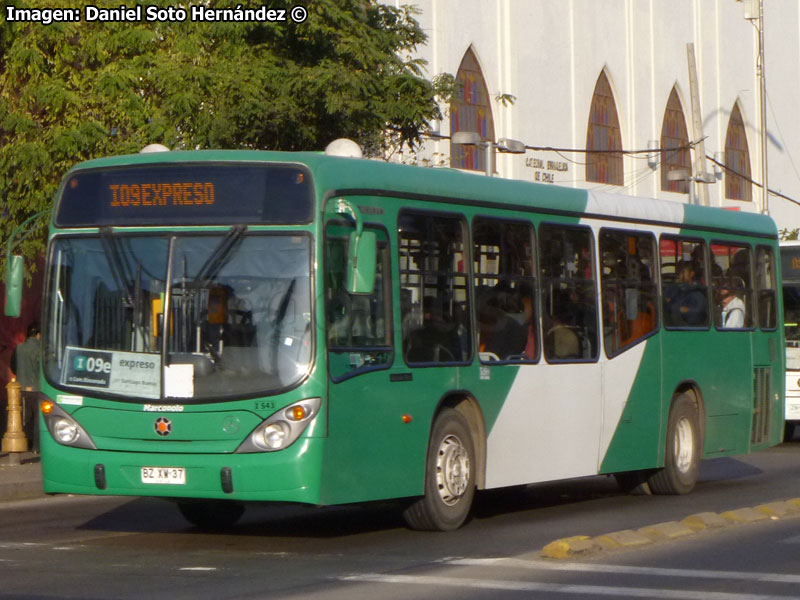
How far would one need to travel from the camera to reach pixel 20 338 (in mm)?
24156

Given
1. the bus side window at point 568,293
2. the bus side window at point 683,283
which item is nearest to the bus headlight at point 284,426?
the bus side window at point 568,293

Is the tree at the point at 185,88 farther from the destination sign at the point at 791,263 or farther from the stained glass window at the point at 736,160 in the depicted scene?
the stained glass window at the point at 736,160

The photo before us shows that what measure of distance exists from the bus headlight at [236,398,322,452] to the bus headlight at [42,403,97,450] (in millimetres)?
1203

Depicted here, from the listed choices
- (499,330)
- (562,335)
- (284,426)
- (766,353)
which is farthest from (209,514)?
(766,353)

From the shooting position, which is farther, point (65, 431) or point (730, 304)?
point (730, 304)

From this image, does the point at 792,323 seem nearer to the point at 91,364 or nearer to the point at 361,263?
the point at 361,263

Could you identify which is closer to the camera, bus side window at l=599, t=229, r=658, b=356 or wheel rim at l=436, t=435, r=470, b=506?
wheel rim at l=436, t=435, r=470, b=506

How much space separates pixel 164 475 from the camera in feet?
34.0

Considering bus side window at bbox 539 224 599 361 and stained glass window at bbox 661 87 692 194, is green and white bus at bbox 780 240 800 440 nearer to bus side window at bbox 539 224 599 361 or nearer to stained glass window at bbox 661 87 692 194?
bus side window at bbox 539 224 599 361

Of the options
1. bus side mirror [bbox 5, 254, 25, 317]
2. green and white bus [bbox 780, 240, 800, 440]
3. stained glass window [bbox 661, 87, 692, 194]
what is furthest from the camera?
stained glass window [bbox 661, 87, 692, 194]

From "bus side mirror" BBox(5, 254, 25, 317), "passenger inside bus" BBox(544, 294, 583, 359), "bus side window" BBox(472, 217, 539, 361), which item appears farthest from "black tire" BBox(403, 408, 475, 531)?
"bus side mirror" BBox(5, 254, 25, 317)

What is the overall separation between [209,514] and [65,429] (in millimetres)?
1706

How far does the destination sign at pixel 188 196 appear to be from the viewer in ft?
34.5

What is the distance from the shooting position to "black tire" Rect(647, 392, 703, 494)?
14859mm
